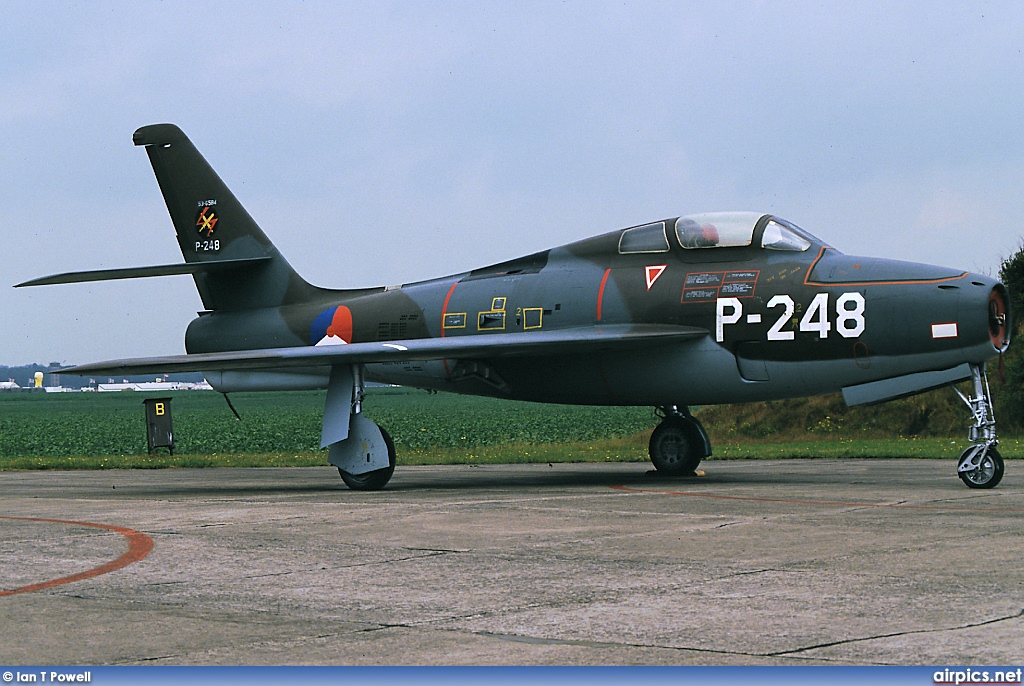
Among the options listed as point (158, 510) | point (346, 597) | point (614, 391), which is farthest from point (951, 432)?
point (346, 597)

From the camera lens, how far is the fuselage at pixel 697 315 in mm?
14570

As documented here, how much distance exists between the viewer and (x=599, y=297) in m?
16.7

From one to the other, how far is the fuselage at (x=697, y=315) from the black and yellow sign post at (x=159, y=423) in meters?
10.9

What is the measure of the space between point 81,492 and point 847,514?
10473 millimetres

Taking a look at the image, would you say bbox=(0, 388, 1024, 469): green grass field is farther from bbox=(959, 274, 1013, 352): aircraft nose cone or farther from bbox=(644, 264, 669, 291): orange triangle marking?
bbox=(959, 274, 1013, 352): aircraft nose cone

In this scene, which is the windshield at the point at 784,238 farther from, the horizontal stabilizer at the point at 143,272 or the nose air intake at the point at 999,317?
the horizontal stabilizer at the point at 143,272

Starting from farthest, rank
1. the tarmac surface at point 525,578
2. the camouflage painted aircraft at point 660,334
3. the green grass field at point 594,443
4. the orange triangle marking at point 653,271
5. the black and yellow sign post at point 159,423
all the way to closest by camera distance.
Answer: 1. the black and yellow sign post at point 159,423
2. the green grass field at point 594,443
3. the orange triangle marking at point 653,271
4. the camouflage painted aircraft at point 660,334
5. the tarmac surface at point 525,578

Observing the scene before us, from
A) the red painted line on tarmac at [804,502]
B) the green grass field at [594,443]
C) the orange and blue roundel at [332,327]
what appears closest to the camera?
the red painted line on tarmac at [804,502]

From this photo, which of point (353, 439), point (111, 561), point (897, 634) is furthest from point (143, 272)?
point (897, 634)

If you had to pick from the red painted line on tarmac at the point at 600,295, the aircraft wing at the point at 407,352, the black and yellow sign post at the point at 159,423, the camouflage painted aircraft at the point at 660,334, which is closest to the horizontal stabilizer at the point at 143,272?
the camouflage painted aircraft at the point at 660,334

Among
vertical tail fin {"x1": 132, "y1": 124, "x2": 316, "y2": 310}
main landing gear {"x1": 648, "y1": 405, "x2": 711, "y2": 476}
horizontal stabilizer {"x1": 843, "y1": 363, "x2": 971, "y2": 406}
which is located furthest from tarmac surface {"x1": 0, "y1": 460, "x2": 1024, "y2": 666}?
vertical tail fin {"x1": 132, "y1": 124, "x2": 316, "y2": 310}

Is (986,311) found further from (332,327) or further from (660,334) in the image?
(332,327)

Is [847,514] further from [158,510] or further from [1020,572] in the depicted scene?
[158,510]

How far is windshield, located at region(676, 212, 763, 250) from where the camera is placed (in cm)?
1600
